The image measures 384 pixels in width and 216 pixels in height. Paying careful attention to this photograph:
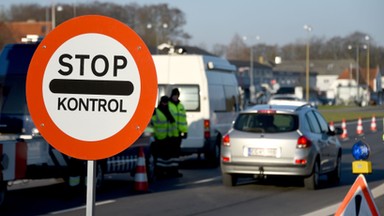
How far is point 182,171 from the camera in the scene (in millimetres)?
20922

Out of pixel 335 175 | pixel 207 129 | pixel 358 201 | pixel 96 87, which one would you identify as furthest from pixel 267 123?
pixel 96 87

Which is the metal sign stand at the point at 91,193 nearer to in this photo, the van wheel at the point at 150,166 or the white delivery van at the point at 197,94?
the van wheel at the point at 150,166

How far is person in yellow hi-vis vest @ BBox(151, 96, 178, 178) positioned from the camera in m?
18.8

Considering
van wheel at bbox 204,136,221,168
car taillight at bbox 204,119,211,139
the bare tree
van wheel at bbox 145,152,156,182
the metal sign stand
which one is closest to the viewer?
the metal sign stand

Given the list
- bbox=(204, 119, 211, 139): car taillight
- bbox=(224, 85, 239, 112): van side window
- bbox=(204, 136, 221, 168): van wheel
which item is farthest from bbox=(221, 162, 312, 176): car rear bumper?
bbox=(224, 85, 239, 112): van side window

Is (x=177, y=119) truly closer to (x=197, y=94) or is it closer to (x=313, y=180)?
(x=197, y=94)

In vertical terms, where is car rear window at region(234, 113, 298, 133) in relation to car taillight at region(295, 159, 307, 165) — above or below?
above

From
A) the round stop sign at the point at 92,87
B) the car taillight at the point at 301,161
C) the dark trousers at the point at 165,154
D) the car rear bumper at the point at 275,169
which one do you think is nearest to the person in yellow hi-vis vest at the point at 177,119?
the dark trousers at the point at 165,154

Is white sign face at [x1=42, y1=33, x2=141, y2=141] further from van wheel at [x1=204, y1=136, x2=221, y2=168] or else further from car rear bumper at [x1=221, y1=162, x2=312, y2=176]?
van wheel at [x1=204, y1=136, x2=221, y2=168]

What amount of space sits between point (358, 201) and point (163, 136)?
517 inches

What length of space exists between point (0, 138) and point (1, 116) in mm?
2262

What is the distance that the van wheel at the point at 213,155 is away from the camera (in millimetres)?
21922

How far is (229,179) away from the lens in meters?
16.8

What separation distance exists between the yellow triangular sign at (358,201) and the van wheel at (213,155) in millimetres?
15803
